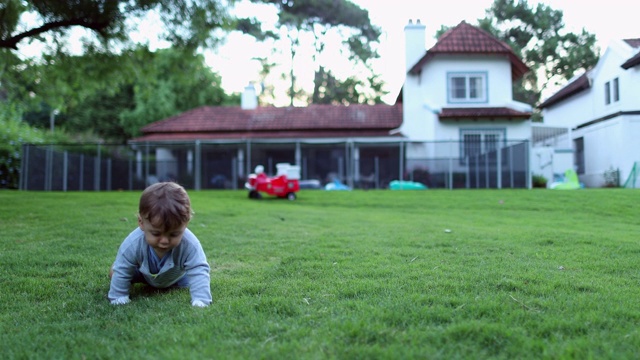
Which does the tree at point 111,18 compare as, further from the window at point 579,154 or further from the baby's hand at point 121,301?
the window at point 579,154

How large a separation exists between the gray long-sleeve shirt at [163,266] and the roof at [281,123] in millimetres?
22352

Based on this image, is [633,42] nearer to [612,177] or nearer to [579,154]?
[579,154]

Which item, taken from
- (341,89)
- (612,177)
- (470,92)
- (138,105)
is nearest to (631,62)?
(612,177)

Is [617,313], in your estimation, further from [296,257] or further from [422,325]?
[296,257]

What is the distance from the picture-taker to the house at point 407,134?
2106cm

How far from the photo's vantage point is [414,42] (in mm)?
25625

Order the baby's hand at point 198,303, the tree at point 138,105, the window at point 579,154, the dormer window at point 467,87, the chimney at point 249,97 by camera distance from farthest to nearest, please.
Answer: the tree at point 138,105
the chimney at point 249,97
the window at point 579,154
the dormer window at point 467,87
the baby's hand at point 198,303

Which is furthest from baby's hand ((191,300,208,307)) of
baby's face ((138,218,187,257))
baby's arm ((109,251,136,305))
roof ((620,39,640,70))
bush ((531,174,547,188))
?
roof ((620,39,640,70))

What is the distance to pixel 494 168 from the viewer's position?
20.2m

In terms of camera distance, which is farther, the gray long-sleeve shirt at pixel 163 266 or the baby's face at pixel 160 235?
the gray long-sleeve shirt at pixel 163 266

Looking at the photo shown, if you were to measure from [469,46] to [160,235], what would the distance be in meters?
22.7

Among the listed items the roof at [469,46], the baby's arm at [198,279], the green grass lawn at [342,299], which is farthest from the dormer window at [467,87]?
the baby's arm at [198,279]

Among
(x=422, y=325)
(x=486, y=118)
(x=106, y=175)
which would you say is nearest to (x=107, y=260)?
(x=422, y=325)

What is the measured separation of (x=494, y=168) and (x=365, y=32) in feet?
60.1
